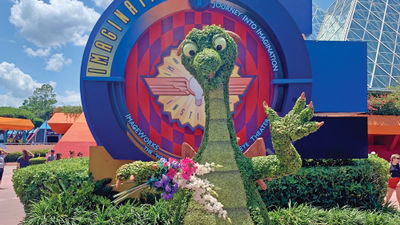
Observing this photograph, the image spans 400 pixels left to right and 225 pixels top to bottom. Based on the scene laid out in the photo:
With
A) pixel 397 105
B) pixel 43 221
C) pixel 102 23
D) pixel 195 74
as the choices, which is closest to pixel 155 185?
pixel 195 74

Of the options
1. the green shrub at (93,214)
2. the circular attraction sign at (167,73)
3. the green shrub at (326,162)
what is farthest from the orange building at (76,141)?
the green shrub at (326,162)

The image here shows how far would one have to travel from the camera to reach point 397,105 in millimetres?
17891

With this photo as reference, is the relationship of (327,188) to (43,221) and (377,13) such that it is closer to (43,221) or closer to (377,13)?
(43,221)

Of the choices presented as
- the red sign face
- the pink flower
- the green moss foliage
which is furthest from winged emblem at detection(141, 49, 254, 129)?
the pink flower

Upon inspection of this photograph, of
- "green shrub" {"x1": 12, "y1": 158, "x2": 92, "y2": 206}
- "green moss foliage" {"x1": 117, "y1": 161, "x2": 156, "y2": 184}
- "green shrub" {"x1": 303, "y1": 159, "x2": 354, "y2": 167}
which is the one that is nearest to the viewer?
"green moss foliage" {"x1": 117, "y1": 161, "x2": 156, "y2": 184}

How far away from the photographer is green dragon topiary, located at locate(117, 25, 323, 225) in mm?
2945

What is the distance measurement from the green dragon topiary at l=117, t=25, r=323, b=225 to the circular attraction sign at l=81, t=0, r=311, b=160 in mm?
2193

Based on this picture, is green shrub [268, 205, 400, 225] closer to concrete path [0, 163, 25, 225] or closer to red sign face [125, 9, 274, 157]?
red sign face [125, 9, 274, 157]

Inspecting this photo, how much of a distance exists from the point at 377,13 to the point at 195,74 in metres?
36.6

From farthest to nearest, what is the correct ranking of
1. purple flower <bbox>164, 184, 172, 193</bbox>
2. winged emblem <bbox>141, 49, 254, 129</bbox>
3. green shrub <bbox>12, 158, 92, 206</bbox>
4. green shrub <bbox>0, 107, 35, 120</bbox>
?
green shrub <bbox>0, 107, 35, 120</bbox> < winged emblem <bbox>141, 49, 254, 129</bbox> < green shrub <bbox>12, 158, 92, 206</bbox> < purple flower <bbox>164, 184, 172, 193</bbox>

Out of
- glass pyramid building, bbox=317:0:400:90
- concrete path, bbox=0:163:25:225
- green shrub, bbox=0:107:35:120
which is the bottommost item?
concrete path, bbox=0:163:25:225

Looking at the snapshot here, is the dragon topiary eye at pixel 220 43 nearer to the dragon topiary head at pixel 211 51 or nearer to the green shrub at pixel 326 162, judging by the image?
the dragon topiary head at pixel 211 51

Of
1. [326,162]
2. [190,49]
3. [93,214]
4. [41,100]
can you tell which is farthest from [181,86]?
[41,100]

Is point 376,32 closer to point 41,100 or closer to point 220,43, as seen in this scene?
point 220,43
